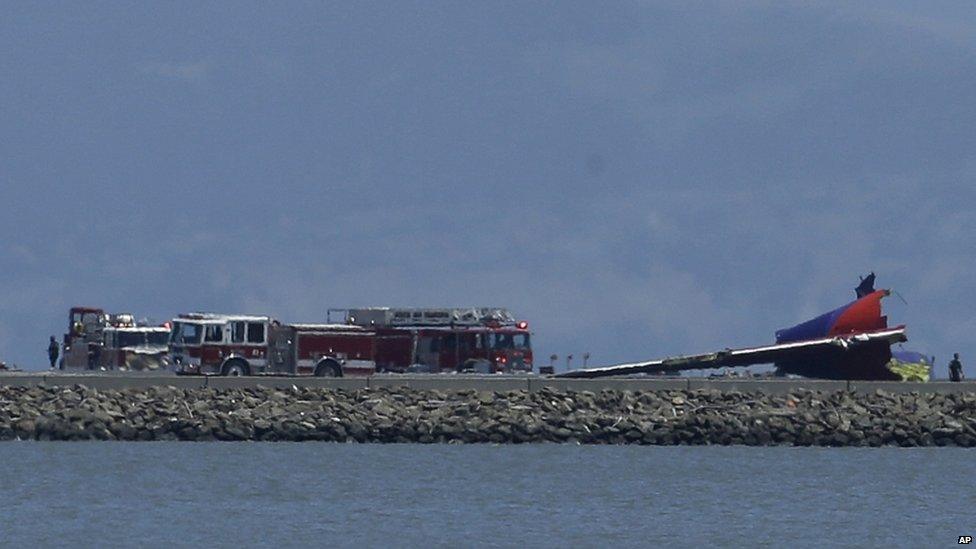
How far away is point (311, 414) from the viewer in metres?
61.2

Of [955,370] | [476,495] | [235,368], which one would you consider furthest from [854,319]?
[476,495]

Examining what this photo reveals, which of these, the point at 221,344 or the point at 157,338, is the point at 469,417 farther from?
the point at 157,338

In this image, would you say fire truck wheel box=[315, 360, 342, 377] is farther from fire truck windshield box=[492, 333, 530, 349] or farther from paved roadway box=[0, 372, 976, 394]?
paved roadway box=[0, 372, 976, 394]

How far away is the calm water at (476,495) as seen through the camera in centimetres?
4431

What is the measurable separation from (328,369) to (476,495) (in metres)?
24.0

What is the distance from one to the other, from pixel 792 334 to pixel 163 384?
21.8 metres

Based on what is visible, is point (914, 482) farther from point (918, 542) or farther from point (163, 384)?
point (163, 384)

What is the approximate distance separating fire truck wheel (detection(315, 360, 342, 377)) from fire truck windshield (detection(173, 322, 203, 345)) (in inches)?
142

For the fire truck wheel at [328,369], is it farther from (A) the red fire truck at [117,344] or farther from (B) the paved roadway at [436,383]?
(A) the red fire truck at [117,344]

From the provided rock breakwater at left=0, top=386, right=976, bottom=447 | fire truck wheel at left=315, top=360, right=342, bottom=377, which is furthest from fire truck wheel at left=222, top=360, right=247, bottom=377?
rock breakwater at left=0, top=386, right=976, bottom=447

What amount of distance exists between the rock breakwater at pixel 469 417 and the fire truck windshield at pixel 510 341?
1537 centimetres

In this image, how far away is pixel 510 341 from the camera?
3130 inches

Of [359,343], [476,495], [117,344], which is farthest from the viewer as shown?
[117,344]

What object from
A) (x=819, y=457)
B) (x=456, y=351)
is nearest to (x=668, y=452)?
(x=819, y=457)
